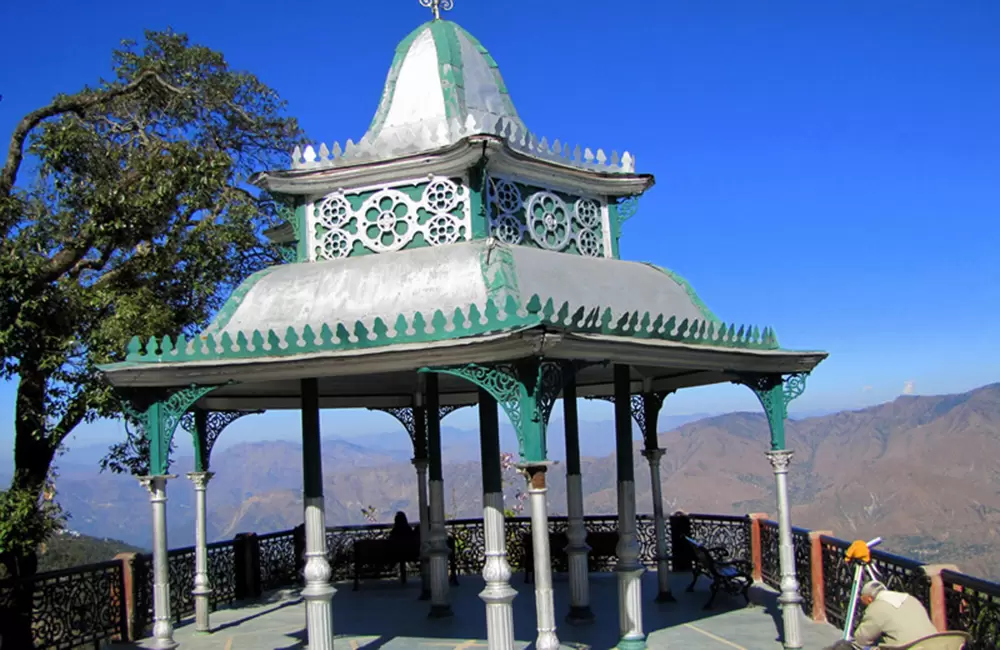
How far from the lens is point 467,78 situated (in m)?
13.5

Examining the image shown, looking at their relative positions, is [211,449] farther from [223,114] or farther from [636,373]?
[223,114]

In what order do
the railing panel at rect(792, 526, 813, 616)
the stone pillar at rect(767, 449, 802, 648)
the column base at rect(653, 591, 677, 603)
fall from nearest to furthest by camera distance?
the stone pillar at rect(767, 449, 802, 648)
the railing panel at rect(792, 526, 813, 616)
the column base at rect(653, 591, 677, 603)

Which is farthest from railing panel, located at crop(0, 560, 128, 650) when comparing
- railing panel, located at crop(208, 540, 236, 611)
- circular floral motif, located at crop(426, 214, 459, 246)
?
circular floral motif, located at crop(426, 214, 459, 246)

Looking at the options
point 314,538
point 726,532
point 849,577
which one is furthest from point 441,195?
point 726,532

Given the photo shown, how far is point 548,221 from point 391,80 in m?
3.17

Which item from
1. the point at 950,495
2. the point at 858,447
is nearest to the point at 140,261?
the point at 950,495

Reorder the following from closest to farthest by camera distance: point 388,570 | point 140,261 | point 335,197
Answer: point 335,197 < point 140,261 < point 388,570

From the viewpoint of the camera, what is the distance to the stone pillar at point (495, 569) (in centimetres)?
983

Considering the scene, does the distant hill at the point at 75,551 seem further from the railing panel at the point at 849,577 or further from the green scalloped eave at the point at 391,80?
the railing panel at the point at 849,577

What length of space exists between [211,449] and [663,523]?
6590 millimetres

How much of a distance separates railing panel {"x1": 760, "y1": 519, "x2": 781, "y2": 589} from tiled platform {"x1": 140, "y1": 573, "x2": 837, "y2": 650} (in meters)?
0.25

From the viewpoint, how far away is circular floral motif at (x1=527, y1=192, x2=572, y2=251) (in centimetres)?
1247

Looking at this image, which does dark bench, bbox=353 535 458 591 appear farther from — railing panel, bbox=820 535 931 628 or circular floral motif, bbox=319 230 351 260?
railing panel, bbox=820 535 931 628

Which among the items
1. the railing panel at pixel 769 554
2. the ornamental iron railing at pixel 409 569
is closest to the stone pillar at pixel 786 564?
the ornamental iron railing at pixel 409 569
